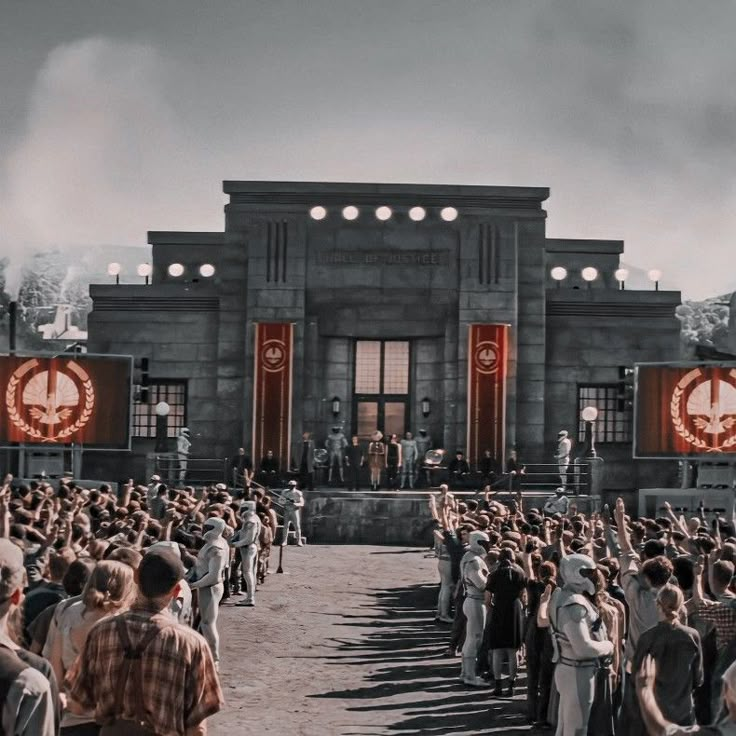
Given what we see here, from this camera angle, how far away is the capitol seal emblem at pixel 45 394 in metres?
39.3

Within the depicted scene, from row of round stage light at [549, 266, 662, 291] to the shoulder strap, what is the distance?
133ft

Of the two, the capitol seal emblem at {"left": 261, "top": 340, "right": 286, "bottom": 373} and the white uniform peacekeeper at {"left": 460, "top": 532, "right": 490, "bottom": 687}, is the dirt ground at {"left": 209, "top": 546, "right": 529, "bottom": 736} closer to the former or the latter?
the white uniform peacekeeper at {"left": 460, "top": 532, "right": 490, "bottom": 687}

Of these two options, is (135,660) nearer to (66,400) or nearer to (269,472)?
(66,400)

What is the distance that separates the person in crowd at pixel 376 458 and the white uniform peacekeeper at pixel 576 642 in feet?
93.2

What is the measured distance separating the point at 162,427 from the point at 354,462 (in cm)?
627

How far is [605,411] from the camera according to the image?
46344 millimetres

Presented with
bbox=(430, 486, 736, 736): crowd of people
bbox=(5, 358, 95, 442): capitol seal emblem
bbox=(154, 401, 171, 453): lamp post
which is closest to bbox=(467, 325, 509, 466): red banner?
bbox=(154, 401, 171, 453): lamp post

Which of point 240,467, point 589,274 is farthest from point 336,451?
point 589,274

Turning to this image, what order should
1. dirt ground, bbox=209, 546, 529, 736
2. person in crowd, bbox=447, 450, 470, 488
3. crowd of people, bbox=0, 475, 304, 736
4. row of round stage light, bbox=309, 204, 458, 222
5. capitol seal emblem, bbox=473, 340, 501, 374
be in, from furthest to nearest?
row of round stage light, bbox=309, 204, 458, 222 → capitol seal emblem, bbox=473, 340, 501, 374 → person in crowd, bbox=447, 450, 470, 488 → dirt ground, bbox=209, 546, 529, 736 → crowd of people, bbox=0, 475, 304, 736

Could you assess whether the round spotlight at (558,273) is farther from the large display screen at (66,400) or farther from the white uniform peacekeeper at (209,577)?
the white uniform peacekeeper at (209,577)

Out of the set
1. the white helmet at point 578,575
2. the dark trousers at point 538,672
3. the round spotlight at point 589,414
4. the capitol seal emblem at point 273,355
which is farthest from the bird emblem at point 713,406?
the white helmet at point 578,575

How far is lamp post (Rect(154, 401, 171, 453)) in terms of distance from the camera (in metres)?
42.5

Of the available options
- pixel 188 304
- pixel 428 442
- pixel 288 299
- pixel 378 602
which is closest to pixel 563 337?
pixel 428 442

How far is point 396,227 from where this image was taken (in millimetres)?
45125
